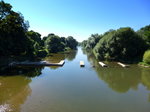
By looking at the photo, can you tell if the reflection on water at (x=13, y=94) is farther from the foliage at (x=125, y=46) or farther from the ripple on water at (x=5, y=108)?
the foliage at (x=125, y=46)

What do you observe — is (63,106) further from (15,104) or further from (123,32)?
(123,32)

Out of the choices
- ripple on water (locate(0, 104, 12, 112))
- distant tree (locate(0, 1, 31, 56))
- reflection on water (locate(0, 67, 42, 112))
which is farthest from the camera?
distant tree (locate(0, 1, 31, 56))

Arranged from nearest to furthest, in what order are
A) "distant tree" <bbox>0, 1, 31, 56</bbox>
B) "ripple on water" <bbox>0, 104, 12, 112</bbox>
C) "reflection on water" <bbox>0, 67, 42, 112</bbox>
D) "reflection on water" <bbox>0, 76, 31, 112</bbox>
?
"ripple on water" <bbox>0, 104, 12, 112</bbox>
"reflection on water" <bbox>0, 67, 42, 112</bbox>
"reflection on water" <bbox>0, 76, 31, 112</bbox>
"distant tree" <bbox>0, 1, 31, 56</bbox>

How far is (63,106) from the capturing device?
7.36 metres

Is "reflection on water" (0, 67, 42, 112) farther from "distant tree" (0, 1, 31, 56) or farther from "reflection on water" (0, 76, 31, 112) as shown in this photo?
"distant tree" (0, 1, 31, 56)

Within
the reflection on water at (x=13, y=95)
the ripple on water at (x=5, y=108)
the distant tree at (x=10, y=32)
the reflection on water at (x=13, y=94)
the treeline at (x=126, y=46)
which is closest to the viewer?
the ripple on water at (x=5, y=108)

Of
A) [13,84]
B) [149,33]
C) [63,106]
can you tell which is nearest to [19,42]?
[13,84]

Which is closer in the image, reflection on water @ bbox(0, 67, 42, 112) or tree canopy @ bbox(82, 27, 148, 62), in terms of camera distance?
reflection on water @ bbox(0, 67, 42, 112)

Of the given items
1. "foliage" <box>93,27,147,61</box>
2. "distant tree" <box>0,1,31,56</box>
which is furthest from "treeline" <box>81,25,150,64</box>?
"distant tree" <box>0,1,31,56</box>

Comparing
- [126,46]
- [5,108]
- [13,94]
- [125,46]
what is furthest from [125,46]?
[5,108]

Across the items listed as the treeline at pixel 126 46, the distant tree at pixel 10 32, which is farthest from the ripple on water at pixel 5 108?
the treeline at pixel 126 46

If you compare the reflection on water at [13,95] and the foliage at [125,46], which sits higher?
the foliage at [125,46]

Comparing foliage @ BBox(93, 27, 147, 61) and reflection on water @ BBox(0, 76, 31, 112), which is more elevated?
foliage @ BBox(93, 27, 147, 61)

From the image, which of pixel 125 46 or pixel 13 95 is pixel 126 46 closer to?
pixel 125 46
